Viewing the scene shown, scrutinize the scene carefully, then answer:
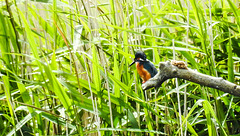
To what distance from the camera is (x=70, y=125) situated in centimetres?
123

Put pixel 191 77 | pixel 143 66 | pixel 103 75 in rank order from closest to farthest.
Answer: pixel 191 77 < pixel 143 66 < pixel 103 75

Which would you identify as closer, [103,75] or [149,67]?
[149,67]

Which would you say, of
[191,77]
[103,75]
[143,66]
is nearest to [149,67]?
[143,66]

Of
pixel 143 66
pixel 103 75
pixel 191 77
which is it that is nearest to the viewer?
pixel 191 77

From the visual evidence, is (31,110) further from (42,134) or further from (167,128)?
(167,128)

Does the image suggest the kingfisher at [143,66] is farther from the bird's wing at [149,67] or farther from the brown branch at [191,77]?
the brown branch at [191,77]

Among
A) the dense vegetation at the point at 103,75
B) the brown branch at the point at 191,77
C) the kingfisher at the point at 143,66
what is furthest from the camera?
the dense vegetation at the point at 103,75

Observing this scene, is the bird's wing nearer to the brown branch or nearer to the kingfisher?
the kingfisher

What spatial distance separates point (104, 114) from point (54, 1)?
16.8 inches

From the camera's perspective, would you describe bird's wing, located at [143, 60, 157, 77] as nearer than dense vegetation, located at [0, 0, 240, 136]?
Yes

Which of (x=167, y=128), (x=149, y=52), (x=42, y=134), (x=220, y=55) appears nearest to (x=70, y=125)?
(x=42, y=134)

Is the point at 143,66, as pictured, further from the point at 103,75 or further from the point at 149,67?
the point at 103,75

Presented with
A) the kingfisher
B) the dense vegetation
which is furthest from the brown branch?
the dense vegetation

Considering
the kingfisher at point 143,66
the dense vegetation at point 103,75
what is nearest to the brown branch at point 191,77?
the kingfisher at point 143,66
